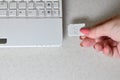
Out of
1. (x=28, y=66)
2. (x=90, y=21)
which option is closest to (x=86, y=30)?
(x=90, y=21)

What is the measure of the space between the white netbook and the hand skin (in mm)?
71

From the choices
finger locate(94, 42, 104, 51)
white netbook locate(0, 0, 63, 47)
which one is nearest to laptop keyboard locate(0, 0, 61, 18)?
white netbook locate(0, 0, 63, 47)

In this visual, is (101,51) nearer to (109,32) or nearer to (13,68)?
(109,32)

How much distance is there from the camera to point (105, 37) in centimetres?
69

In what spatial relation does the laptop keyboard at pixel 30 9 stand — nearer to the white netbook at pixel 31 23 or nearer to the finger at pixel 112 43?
the white netbook at pixel 31 23

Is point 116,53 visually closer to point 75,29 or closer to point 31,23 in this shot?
point 75,29

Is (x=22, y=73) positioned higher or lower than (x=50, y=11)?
lower

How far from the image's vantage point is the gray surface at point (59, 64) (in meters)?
0.65

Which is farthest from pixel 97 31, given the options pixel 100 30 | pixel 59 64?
pixel 59 64

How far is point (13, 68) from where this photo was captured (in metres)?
0.65

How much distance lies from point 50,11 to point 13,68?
175mm

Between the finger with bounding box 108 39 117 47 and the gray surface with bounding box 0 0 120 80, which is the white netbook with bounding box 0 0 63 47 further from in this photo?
the finger with bounding box 108 39 117 47

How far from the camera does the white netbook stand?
0.66 m

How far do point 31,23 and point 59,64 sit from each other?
5.1 inches
